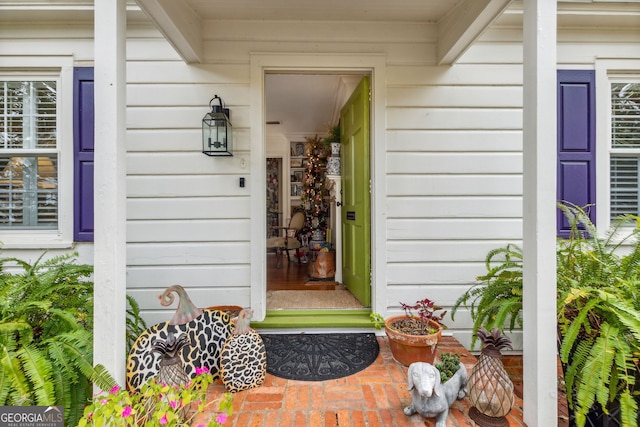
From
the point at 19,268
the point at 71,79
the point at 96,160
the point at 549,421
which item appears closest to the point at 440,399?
the point at 549,421

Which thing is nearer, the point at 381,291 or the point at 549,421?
the point at 549,421

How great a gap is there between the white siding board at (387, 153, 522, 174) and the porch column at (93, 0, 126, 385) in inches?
81.3

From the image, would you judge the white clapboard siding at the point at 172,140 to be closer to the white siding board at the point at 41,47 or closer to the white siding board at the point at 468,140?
the white siding board at the point at 41,47

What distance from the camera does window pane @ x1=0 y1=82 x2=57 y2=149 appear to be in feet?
8.59

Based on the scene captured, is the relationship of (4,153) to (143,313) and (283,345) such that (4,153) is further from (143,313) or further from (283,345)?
(283,345)

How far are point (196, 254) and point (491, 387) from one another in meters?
2.19

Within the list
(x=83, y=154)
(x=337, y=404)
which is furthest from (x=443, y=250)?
(x=83, y=154)

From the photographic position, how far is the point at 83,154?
2.51 m

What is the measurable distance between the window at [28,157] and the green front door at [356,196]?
8.53ft

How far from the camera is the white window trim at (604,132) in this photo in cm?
262

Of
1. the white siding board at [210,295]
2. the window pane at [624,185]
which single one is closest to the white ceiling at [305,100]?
the white siding board at [210,295]

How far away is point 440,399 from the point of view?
4.88 ft

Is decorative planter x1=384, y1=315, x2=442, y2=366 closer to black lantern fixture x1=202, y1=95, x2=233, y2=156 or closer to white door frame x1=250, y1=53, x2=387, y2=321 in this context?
white door frame x1=250, y1=53, x2=387, y2=321

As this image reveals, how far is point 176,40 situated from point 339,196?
2231 mm
